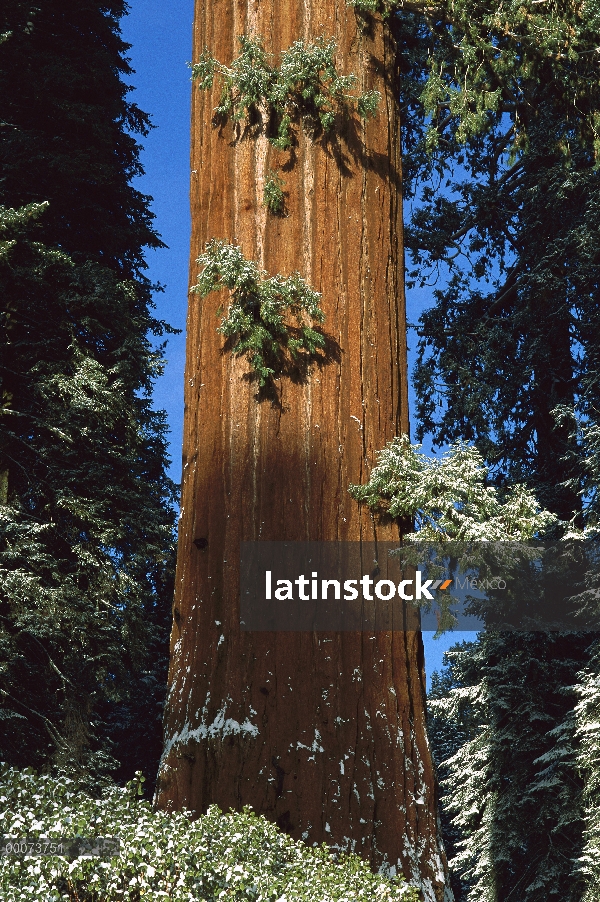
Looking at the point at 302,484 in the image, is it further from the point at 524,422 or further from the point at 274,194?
the point at 524,422

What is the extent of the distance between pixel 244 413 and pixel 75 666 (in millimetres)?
7934

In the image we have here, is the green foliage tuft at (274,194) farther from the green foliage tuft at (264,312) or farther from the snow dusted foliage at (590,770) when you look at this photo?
the snow dusted foliage at (590,770)

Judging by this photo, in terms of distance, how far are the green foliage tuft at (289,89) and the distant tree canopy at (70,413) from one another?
23.7 ft

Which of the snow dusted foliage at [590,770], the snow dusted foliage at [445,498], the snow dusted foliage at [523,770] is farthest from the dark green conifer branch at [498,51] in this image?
the snow dusted foliage at [523,770]

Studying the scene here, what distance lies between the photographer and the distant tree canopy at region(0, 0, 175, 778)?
11.4 metres

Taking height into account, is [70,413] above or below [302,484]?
above

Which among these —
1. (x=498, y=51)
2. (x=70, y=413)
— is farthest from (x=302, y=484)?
(x=70, y=413)

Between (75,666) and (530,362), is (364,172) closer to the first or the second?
(75,666)

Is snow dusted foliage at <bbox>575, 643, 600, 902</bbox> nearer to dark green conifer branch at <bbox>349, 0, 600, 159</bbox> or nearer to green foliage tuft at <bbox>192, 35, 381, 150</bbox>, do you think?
dark green conifer branch at <bbox>349, 0, 600, 159</bbox>

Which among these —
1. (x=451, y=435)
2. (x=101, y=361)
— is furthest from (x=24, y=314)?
(x=451, y=435)

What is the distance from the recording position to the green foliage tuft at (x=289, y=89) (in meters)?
4.60

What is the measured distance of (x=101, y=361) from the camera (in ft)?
45.3

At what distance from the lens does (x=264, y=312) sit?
433 centimetres

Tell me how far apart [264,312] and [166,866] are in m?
2.26
